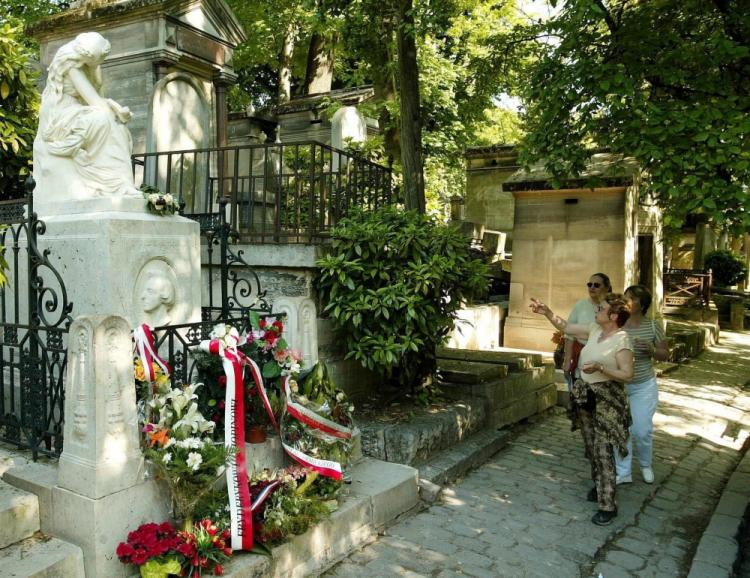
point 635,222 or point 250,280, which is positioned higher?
point 635,222

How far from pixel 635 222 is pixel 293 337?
7326mm

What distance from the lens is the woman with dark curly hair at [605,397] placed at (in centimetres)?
462

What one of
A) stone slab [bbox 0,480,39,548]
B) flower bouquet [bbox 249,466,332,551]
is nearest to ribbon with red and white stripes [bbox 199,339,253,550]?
flower bouquet [bbox 249,466,332,551]

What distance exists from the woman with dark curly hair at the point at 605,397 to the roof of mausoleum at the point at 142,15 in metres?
6.72

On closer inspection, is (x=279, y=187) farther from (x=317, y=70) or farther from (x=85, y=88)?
(x=317, y=70)

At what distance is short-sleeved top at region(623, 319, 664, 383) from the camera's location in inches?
215

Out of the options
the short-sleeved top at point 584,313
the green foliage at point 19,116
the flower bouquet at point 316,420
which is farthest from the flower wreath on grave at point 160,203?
the short-sleeved top at point 584,313

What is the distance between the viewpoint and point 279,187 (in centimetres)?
621

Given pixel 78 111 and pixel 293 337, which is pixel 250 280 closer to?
pixel 293 337

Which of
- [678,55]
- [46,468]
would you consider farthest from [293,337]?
[678,55]

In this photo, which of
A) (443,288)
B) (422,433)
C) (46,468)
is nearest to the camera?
(46,468)

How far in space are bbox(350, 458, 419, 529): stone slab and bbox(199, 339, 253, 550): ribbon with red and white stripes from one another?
1.10 meters

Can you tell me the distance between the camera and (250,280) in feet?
20.7

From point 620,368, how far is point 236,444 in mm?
2971
